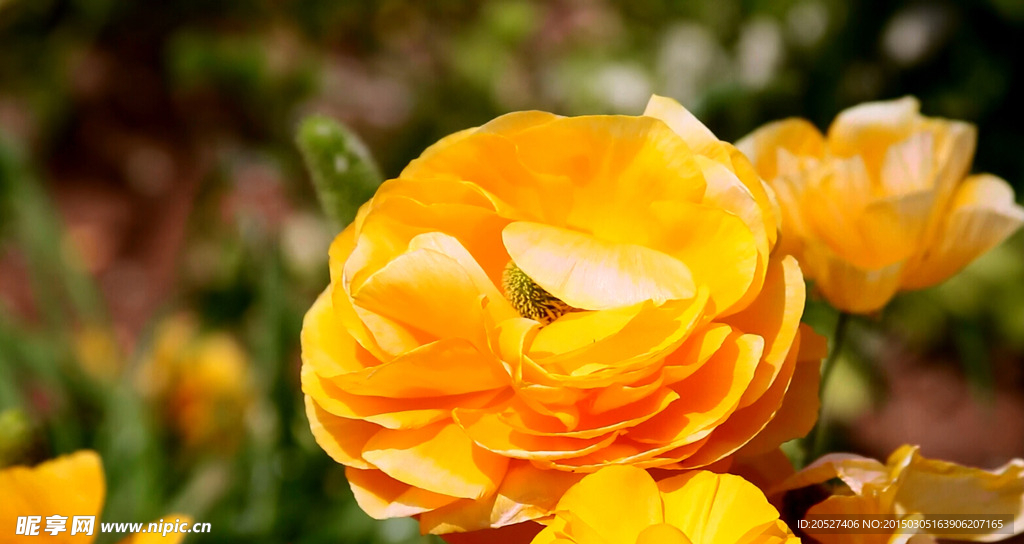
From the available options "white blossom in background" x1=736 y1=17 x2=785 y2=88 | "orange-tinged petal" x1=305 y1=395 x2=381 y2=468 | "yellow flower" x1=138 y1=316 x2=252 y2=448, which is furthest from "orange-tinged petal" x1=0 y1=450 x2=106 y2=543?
"white blossom in background" x1=736 y1=17 x2=785 y2=88

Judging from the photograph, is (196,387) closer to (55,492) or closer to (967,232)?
(55,492)

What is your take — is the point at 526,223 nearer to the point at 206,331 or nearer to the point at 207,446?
the point at 207,446

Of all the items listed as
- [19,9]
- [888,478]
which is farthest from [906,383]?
[19,9]

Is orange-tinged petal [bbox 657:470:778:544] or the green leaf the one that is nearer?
orange-tinged petal [bbox 657:470:778:544]

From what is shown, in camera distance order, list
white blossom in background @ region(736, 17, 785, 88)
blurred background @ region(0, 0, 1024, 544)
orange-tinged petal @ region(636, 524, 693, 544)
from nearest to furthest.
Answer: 1. orange-tinged petal @ region(636, 524, 693, 544)
2. blurred background @ region(0, 0, 1024, 544)
3. white blossom in background @ region(736, 17, 785, 88)

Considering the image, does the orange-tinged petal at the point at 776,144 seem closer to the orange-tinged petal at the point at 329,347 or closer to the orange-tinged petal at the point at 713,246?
the orange-tinged petal at the point at 713,246

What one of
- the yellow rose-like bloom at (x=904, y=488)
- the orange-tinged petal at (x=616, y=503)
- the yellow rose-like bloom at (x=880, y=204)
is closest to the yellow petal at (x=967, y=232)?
the yellow rose-like bloom at (x=880, y=204)

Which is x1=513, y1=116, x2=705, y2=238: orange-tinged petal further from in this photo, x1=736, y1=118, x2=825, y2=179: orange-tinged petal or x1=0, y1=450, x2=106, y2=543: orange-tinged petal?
x1=0, y1=450, x2=106, y2=543: orange-tinged petal
